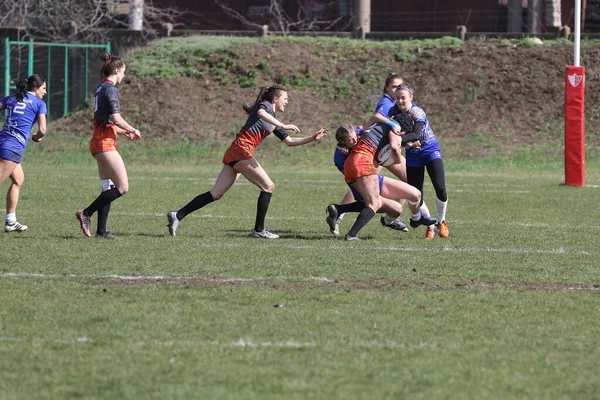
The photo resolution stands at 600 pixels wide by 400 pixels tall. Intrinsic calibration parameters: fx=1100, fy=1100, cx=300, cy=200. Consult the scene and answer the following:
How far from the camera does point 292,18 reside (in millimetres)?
40500

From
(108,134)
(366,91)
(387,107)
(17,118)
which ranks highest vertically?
(366,91)

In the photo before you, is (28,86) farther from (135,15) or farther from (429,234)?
(135,15)

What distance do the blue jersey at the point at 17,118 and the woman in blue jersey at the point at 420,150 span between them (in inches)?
156

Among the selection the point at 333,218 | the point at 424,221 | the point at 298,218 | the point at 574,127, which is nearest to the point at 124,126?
the point at 333,218

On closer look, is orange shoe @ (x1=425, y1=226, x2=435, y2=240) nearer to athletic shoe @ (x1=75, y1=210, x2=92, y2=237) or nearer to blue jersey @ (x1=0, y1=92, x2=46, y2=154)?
athletic shoe @ (x1=75, y1=210, x2=92, y2=237)

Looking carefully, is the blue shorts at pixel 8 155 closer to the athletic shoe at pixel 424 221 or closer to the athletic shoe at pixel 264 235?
the athletic shoe at pixel 264 235

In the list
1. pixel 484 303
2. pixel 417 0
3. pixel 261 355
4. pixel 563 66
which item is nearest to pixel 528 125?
pixel 563 66

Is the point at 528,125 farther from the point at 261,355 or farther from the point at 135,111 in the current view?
A: the point at 261,355

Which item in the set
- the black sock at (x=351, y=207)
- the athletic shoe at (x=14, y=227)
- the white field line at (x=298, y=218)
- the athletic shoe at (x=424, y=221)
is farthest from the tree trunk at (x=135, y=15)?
the athletic shoe at (x=424, y=221)

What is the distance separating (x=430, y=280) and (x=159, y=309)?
2.47 m

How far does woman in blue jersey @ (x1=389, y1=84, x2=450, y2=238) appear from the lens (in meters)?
12.0

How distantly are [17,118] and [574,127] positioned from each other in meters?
12.2

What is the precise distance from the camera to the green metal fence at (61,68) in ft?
116

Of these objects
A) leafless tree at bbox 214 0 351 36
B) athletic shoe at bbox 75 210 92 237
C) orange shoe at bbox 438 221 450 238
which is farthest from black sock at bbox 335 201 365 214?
leafless tree at bbox 214 0 351 36
